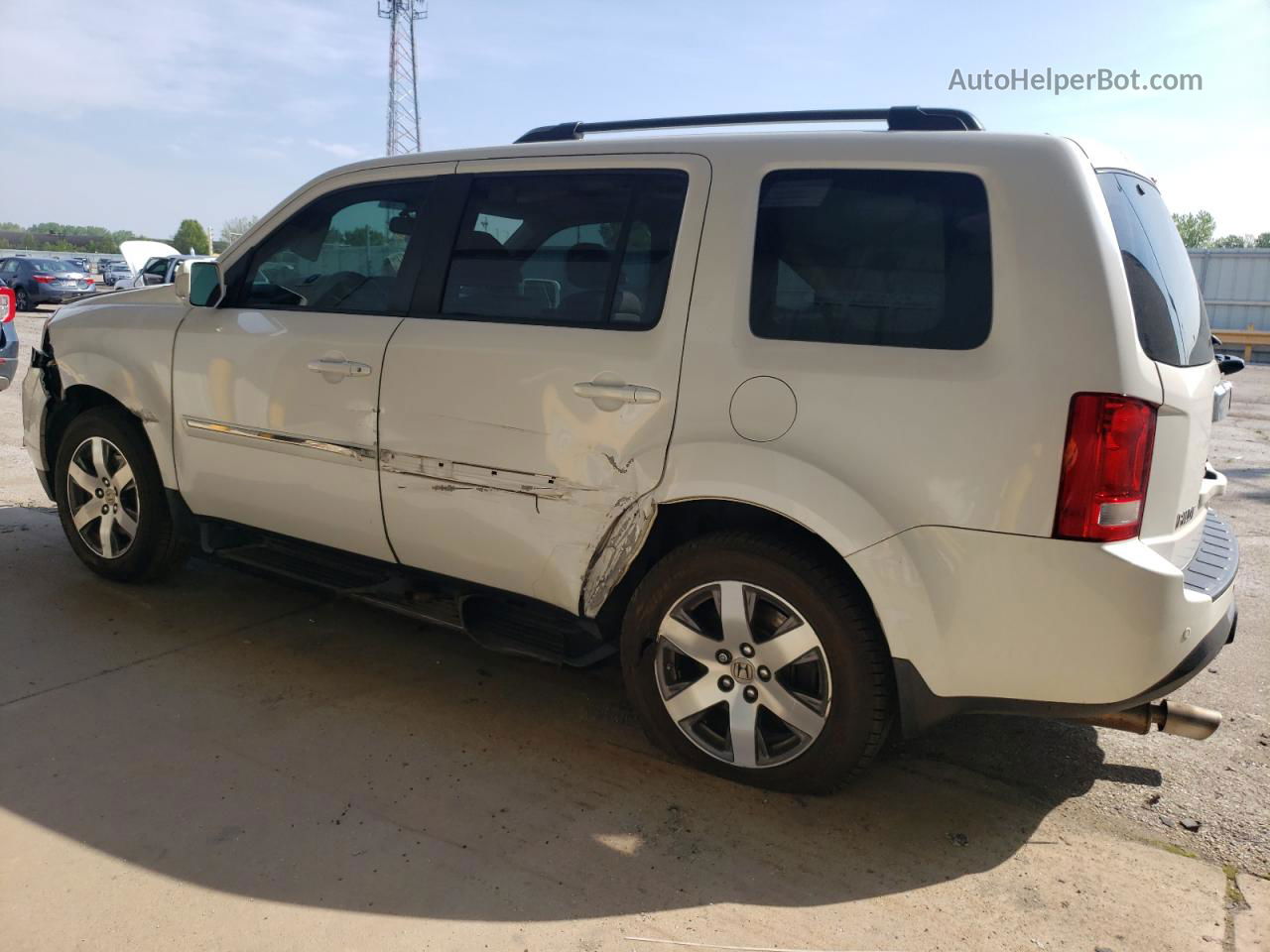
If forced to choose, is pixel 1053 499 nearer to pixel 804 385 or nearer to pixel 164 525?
pixel 804 385

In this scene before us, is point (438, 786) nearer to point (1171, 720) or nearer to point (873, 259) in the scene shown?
point (873, 259)

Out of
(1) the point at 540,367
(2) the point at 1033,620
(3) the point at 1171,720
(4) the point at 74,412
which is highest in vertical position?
(1) the point at 540,367

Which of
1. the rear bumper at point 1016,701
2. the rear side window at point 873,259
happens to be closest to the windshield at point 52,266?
the rear side window at point 873,259

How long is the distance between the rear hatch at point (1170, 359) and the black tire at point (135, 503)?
3.86 m

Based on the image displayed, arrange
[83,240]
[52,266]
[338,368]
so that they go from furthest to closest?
[83,240] < [52,266] < [338,368]

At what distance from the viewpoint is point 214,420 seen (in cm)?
411

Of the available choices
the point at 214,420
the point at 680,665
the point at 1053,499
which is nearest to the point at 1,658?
the point at 214,420

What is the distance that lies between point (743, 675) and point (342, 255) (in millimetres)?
2260

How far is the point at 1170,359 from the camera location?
262 cm

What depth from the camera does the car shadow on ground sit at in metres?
2.64

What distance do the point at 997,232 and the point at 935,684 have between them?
1207mm

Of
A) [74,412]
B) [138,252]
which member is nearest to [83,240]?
[138,252]

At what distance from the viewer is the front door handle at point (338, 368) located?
360 centimetres

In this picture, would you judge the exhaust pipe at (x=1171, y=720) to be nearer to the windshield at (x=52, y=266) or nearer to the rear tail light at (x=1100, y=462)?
the rear tail light at (x=1100, y=462)
